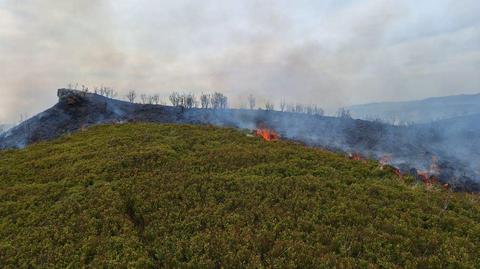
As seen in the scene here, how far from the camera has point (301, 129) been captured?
3281 cm

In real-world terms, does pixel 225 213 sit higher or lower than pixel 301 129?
lower

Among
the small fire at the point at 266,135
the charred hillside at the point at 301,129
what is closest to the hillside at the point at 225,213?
the small fire at the point at 266,135

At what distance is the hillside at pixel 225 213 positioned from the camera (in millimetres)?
9305

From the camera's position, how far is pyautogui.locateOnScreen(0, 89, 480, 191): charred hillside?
90.4 feet

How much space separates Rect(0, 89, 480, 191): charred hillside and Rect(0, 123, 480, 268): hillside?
482 inches

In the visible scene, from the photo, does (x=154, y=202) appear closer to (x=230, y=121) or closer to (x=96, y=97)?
(x=230, y=121)

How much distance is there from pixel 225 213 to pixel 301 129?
2243cm

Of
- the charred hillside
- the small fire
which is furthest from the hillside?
the charred hillside

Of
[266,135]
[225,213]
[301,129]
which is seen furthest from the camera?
[301,129]

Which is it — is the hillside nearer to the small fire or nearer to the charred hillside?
the small fire

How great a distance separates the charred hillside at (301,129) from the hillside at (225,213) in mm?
12251

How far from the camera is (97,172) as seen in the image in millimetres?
15297

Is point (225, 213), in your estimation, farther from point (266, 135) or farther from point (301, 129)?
point (301, 129)

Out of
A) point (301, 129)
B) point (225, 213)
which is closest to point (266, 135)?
point (301, 129)
